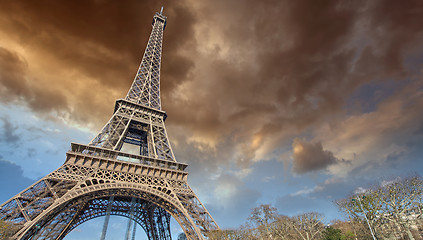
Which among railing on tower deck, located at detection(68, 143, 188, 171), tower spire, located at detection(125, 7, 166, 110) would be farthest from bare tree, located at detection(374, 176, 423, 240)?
tower spire, located at detection(125, 7, 166, 110)

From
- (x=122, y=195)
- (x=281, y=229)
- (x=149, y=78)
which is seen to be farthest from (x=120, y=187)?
(x=281, y=229)

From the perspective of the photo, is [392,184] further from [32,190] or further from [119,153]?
[32,190]

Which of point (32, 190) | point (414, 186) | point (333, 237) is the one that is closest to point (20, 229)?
point (32, 190)

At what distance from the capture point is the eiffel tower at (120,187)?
16078 mm

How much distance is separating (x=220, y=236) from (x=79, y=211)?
702 inches

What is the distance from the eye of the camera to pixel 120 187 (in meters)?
19.2

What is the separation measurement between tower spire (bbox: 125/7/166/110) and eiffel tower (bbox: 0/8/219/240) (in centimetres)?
22

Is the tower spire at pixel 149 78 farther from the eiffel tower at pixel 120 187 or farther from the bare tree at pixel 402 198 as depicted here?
the bare tree at pixel 402 198

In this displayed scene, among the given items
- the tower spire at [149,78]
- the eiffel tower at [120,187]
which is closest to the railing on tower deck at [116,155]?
the eiffel tower at [120,187]

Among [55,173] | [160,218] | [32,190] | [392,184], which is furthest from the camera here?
[160,218]

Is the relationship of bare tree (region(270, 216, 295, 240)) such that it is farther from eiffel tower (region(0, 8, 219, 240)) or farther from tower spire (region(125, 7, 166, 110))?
tower spire (region(125, 7, 166, 110))

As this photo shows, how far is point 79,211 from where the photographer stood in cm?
2500

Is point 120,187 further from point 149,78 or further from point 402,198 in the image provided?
point 402,198

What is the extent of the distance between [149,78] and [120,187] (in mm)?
20186
